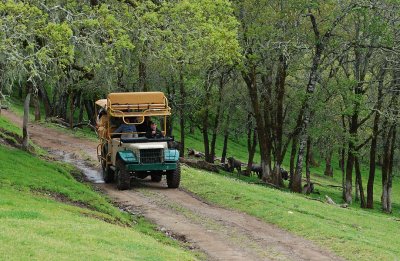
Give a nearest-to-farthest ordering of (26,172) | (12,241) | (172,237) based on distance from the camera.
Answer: (12,241)
(172,237)
(26,172)

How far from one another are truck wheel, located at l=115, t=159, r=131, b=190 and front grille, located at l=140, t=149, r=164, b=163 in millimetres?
782

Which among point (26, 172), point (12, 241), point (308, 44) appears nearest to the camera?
point (12, 241)

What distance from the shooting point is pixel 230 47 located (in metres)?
26.6

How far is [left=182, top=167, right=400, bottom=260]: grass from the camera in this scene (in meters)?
18.0

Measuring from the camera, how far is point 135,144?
24.4 meters

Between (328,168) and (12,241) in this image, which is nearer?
(12,241)

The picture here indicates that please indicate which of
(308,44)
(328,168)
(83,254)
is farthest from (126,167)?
(328,168)

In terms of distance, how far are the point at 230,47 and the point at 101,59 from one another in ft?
19.1

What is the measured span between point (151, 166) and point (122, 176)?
4.03ft

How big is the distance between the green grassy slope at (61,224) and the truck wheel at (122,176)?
1.91m

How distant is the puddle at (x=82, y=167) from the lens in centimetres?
2770

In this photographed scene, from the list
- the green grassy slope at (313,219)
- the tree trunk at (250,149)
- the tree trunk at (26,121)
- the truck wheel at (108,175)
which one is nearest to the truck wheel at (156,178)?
the green grassy slope at (313,219)

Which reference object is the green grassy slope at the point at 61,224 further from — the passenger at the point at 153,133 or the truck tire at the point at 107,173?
the passenger at the point at 153,133

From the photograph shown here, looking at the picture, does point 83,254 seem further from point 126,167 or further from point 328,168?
point 328,168
